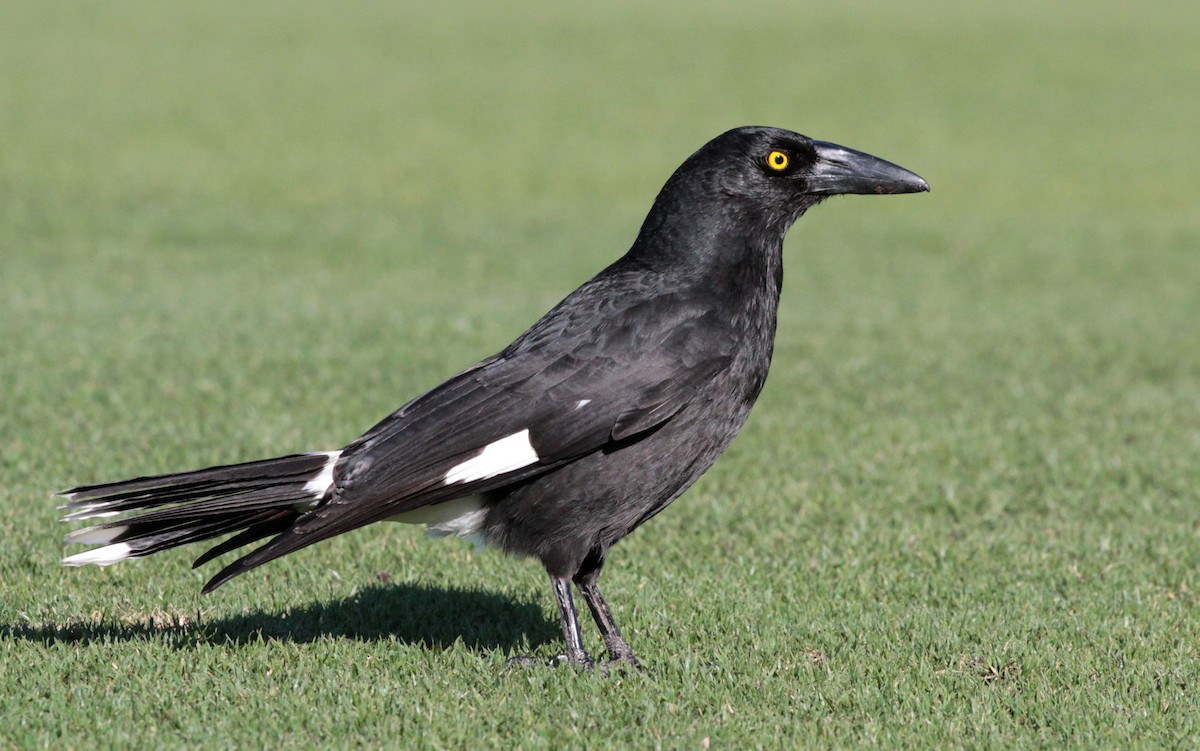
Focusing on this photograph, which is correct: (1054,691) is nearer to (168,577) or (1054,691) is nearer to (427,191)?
(168,577)

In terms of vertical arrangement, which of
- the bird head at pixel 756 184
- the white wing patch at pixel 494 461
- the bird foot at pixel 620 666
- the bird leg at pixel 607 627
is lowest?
the bird foot at pixel 620 666

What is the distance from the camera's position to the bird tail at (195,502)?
4.27m

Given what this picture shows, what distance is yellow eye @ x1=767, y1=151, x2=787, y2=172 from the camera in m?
4.67

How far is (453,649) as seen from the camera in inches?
182

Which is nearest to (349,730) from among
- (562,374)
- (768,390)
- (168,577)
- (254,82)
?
(562,374)

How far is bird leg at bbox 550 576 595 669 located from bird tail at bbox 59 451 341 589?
2.66ft

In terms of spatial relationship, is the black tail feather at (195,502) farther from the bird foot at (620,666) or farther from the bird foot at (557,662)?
the bird foot at (620,666)

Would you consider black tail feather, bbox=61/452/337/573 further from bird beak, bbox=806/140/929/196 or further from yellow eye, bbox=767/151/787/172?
bird beak, bbox=806/140/929/196

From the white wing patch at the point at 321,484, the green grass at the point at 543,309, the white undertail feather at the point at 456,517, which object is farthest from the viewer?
the white undertail feather at the point at 456,517

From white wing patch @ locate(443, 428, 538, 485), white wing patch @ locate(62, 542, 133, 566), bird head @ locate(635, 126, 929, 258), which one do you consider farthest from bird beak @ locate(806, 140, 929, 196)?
white wing patch @ locate(62, 542, 133, 566)

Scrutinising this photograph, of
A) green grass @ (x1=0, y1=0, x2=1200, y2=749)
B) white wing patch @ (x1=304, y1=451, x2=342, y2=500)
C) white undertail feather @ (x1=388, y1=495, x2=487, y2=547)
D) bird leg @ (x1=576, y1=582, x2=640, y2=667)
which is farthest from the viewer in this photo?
bird leg @ (x1=576, y1=582, x2=640, y2=667)

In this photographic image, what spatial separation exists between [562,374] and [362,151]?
20.3 meters

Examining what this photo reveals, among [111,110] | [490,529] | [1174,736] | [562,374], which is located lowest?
[1174,736]

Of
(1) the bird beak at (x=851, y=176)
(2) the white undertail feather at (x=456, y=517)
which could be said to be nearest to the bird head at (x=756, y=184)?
(1) the bird beak at (x=851, y=176)
